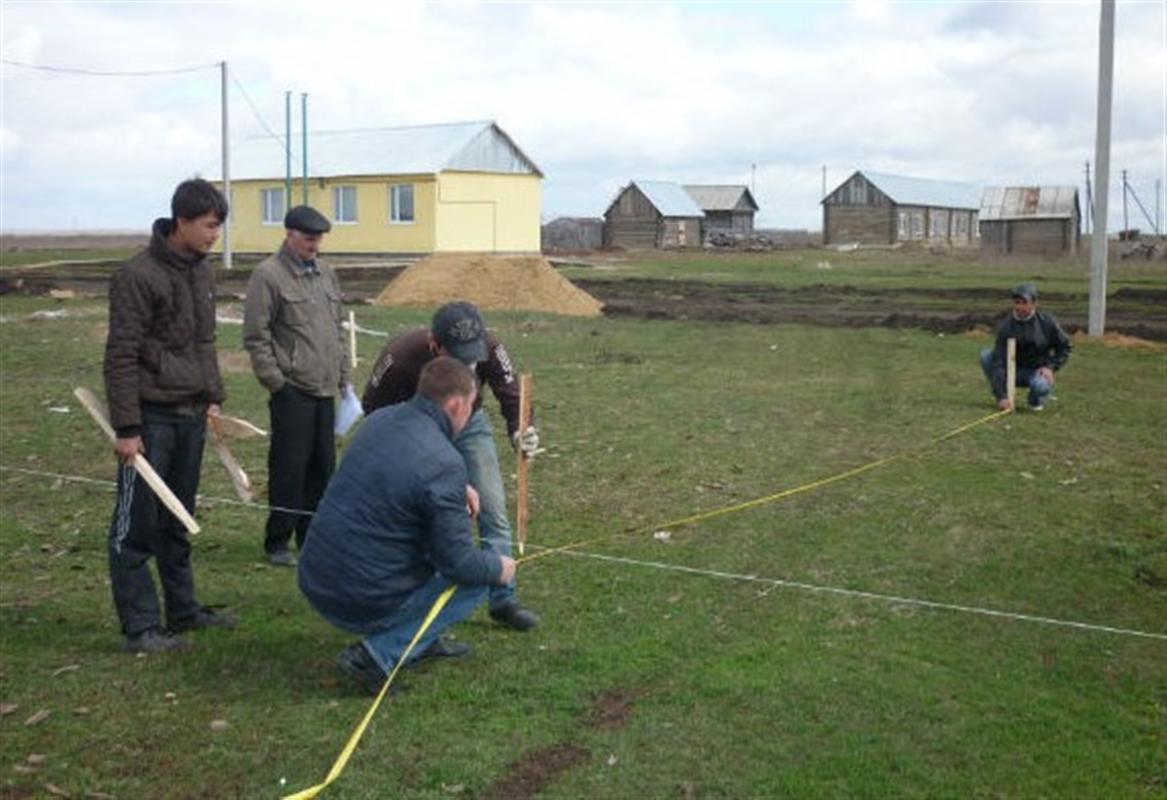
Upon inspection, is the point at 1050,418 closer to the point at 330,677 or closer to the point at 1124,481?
the point at 1124,481

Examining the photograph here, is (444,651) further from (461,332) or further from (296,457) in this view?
(296,457)

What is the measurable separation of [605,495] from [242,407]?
5.90 meters

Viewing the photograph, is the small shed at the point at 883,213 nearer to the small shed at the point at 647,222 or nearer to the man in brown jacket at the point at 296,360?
the small shed at the point at 647,222

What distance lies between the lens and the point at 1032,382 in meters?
14.2

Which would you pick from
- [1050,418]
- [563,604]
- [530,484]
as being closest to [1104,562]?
[563,604]

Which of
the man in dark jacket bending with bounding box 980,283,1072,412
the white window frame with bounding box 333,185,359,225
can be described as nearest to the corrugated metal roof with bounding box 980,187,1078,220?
the white window frame with bounding box 333,185,359,225

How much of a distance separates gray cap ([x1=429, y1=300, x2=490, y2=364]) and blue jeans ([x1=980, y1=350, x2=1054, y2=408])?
30.5ft

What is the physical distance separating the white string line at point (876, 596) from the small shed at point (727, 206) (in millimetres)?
95519

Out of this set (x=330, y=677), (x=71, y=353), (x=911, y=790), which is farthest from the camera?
(x=71, y=353)

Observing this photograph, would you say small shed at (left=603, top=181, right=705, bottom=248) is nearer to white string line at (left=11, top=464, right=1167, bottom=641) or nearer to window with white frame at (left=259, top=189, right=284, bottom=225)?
window with white frame at (left=259, top=189, right=284, bottom=225)

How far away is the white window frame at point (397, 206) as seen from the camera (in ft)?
181

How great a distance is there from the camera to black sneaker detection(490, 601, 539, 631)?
22.5ft

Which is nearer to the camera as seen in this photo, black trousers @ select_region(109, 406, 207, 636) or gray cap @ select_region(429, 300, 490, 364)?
gray cap @ select_region(429, 300, 490, 364)

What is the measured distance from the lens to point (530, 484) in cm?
1066
